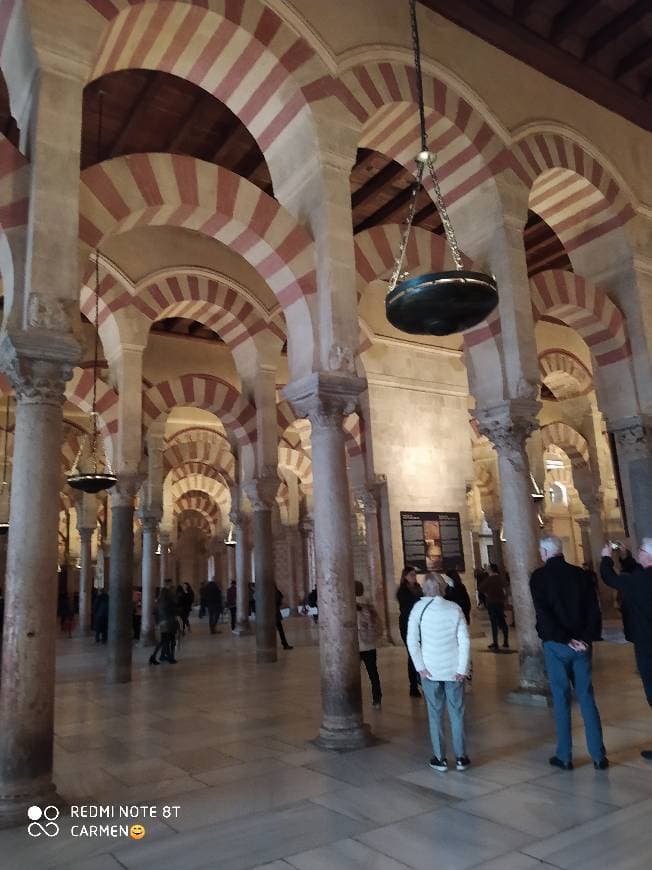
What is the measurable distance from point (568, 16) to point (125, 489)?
5.86 metres

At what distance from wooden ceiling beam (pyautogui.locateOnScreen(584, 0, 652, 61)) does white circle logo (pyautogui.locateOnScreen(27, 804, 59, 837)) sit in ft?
22.4

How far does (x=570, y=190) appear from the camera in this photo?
20.2 feet

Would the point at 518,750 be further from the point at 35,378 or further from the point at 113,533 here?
the point at 113,533

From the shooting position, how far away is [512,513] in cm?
479

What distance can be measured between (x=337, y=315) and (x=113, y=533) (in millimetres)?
3854

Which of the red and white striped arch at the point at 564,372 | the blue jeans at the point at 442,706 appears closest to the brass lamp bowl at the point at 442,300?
the blue jeans at the point at 442,706

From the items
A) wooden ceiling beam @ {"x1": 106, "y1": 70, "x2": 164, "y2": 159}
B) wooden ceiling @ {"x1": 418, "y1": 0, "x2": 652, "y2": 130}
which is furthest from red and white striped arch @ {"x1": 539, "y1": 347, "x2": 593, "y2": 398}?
wooden ceiling beam @ {"x1": 106, "y1": 70, "x2": 164, "y2": 159}

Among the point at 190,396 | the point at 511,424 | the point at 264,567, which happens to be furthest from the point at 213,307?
the point at 511,424

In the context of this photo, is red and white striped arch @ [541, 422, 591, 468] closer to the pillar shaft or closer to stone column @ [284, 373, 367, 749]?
the pillar shaft

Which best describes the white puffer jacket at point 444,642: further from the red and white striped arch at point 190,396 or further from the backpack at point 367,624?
the red and white striped arch at point 190,396

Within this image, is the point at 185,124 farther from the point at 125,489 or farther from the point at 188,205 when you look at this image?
the point at 125,489

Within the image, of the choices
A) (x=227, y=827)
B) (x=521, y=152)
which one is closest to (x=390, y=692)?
(x=227, y=827)

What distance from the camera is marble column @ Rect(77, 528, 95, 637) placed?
40.3ft

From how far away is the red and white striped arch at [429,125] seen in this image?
4629 millimetres
